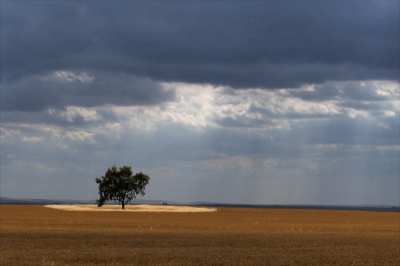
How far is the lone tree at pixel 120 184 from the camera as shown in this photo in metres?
101

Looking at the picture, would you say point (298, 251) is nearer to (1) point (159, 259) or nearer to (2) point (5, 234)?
(1) point (159, 259)

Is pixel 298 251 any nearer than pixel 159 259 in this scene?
No

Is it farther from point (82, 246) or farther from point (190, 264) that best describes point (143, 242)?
point (190, 264)

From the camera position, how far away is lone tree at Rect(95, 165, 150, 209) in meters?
101

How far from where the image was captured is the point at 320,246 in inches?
1212

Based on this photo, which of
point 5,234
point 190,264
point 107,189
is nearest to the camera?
point 190,264

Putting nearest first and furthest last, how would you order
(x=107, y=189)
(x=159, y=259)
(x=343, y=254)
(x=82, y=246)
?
(x=159, y=259), (x=343, y=254), (x=82, y=246), (x=107, y=189)

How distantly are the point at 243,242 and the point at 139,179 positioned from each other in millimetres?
71378

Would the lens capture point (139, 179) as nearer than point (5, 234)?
No

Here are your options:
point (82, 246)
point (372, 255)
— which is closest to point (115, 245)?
point (82, 246)

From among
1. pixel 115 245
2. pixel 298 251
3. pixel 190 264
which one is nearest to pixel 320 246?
pixel 298 251

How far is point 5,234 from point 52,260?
51.6ft

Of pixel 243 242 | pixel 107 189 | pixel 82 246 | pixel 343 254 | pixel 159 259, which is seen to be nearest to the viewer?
pixel 159 259

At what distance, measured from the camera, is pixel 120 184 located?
101000 millimetres
